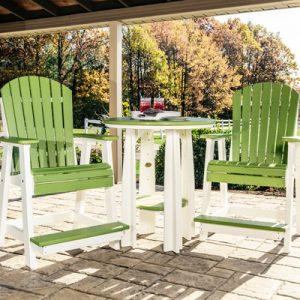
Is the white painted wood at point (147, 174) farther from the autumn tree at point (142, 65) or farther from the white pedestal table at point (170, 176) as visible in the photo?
the autumn tree at point (142, 65)

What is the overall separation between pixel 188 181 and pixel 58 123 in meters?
1.05

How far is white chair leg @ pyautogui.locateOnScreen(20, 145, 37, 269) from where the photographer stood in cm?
277

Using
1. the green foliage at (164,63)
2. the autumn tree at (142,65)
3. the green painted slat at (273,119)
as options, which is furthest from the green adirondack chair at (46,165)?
the autumn tree at (142,65)

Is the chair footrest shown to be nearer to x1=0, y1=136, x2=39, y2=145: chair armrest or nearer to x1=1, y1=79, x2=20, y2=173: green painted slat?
x1=0, y1=136, x2=39, y2=145: chair armrest

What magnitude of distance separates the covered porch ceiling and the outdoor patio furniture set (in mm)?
1205

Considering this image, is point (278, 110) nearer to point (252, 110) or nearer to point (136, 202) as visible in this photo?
point (252, 110)

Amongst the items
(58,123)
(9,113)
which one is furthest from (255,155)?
(9,113)

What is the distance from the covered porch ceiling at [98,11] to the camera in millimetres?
4625

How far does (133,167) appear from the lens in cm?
317

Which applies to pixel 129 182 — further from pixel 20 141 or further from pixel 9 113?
pixel 9 113

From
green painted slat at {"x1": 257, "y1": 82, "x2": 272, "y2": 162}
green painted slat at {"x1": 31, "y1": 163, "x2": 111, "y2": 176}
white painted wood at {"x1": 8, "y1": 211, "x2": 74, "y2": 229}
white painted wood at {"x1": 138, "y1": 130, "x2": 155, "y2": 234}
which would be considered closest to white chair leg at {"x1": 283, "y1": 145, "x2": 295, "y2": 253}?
green painted slat at {"x1": 257, "y1": 82, "x2": 272, "y2": 162}

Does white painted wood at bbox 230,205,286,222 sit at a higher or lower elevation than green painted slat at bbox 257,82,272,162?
lower

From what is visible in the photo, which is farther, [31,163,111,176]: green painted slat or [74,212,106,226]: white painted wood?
[74,212,106,226]: white painted wood

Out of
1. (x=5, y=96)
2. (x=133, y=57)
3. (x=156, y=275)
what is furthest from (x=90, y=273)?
(x=133, y=57)
